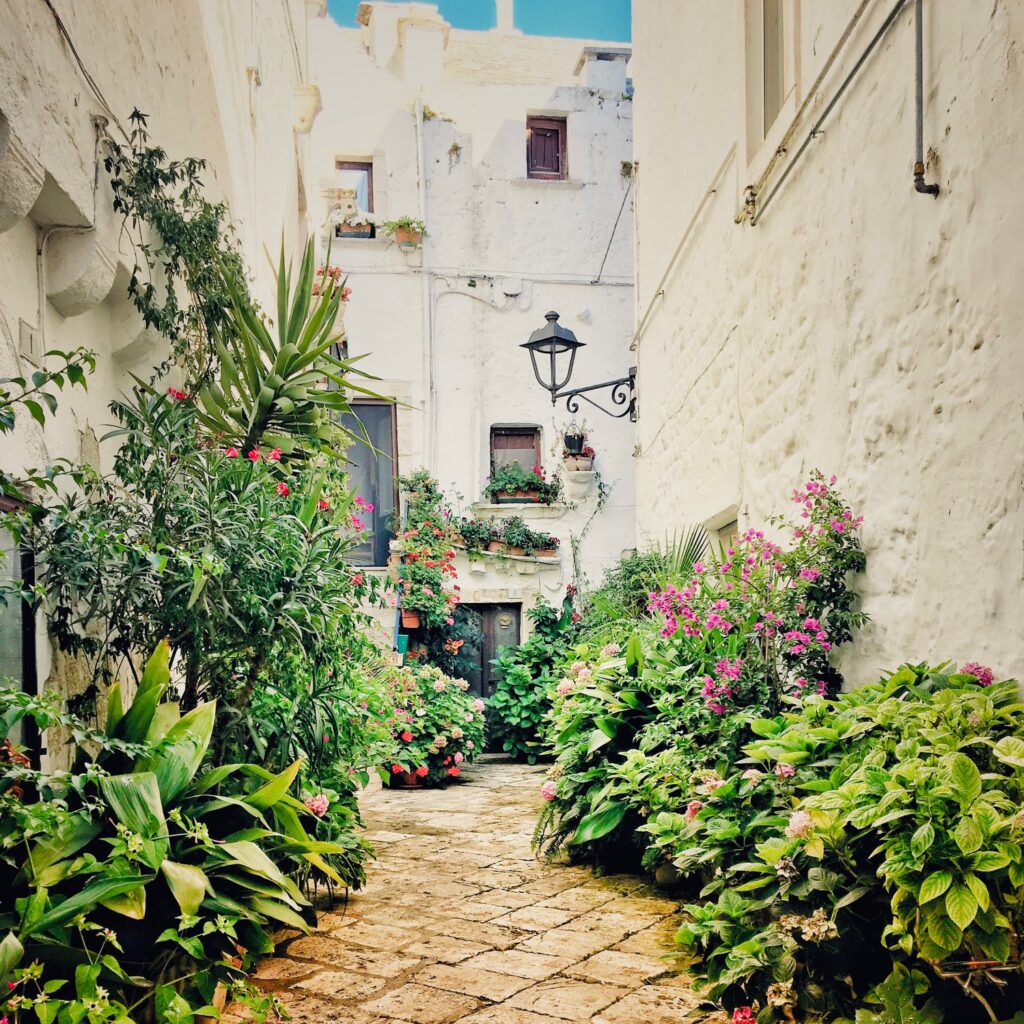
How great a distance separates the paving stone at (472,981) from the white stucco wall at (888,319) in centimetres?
168

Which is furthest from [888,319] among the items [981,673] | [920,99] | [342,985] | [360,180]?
[360,180]

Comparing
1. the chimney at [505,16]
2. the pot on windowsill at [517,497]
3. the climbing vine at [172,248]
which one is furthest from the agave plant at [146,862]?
the chimney at [505,16]

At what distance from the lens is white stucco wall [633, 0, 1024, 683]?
9.16ft

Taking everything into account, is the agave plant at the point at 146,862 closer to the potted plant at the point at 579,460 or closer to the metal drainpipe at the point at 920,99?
the metal drainpipe at the point at 920,99

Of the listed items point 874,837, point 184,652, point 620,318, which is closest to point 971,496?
point 874,837

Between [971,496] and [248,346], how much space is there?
9.08ft

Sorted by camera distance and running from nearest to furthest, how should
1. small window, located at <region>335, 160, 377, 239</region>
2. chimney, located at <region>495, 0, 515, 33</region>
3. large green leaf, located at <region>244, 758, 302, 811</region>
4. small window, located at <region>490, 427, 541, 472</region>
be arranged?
large green leaf, located at <region>244, 758, 302, 811</region>, small window, located at <region>490, 427, 541, 472</region>, small window, located at <region>335, 160, 377, 239</region>, chimney, located at <region>495, 0, 515, 33</region>

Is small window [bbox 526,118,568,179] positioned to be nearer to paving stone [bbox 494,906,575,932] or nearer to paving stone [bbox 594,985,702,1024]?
paving stone [bbox 494,906,575,932]

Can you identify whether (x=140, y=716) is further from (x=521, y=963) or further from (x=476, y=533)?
(x=476, y=533)

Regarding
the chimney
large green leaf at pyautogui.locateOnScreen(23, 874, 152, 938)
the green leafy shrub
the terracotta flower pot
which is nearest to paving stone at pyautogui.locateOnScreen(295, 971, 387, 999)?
large green leaf at pyautogui.locateOnScreen(23, 874, 152, 938)

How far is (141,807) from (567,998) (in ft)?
4.36

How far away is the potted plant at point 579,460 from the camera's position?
33.8 ft

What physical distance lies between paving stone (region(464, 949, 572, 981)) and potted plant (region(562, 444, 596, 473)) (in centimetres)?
722

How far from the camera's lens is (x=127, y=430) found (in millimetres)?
3340
